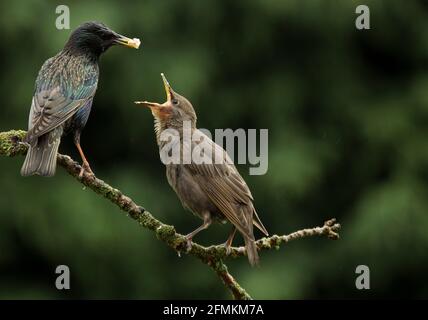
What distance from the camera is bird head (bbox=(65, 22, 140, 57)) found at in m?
5.18

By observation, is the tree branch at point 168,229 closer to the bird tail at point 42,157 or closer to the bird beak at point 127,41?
the bird tail at point 42,157

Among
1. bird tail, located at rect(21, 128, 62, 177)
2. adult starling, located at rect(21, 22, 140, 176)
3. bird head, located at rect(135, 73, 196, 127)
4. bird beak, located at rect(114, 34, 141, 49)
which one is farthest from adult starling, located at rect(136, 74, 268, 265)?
bird tail, located at rect(21, 128, 62, 177)

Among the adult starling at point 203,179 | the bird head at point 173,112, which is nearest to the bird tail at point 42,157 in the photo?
the adult starling at point 203,179

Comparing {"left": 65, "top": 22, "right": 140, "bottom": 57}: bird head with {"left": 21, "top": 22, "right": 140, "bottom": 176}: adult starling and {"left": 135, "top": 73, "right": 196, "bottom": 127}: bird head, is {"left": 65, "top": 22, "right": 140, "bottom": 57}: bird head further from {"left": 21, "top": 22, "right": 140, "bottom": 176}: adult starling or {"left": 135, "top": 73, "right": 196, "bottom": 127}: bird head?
{"left": 135, "top": 73, "right": 196, "bottom": 127}: bird head

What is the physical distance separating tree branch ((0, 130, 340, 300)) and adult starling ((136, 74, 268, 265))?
1.39 feet

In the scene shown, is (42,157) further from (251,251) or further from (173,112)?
(251,251)

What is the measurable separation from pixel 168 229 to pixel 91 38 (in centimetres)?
145

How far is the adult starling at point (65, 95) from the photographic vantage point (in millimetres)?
4484

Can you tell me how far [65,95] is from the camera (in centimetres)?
482

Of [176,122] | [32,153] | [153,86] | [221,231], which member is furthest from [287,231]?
[32,153]

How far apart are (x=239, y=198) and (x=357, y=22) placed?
6905mm

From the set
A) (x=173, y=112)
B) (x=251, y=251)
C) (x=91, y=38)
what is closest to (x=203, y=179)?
(x=173, y=112)
